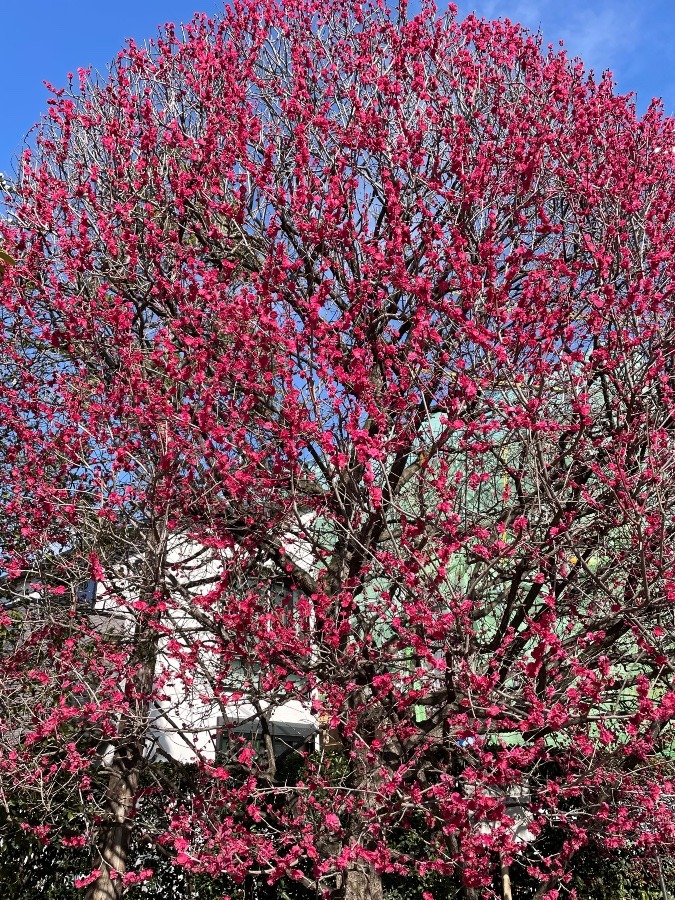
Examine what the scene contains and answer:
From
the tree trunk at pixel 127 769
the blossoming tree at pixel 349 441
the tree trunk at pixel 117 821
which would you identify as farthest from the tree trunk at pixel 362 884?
the tree trunk at pixel 117 821

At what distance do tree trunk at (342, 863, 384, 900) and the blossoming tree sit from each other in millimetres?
30

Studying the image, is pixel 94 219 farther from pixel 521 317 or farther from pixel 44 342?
pixel 521 317

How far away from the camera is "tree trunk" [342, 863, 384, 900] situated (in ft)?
22.1

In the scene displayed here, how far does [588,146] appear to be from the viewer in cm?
816

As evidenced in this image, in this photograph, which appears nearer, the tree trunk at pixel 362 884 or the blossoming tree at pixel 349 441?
the blossoming tree at pixel 349 441

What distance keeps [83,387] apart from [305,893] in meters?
6.86

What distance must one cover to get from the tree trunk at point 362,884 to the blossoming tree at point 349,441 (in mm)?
30

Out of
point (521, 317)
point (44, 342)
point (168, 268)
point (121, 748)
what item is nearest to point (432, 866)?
point (121, 748)

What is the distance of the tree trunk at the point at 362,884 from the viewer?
266 inches

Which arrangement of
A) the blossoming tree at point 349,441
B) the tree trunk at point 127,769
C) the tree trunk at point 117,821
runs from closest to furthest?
the blossoming tree at point 349,441 → the tree trunk at point 127,769 → the tree trunk at point 117,821

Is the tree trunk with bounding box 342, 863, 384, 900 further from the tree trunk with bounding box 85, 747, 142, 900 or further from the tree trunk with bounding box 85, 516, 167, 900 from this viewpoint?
the tree trunk with bounding box 85, 747, 142, 900

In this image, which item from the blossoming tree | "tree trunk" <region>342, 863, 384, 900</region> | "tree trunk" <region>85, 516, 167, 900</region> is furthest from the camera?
"tree trunk" <region>85, 516, 167, 900</region>

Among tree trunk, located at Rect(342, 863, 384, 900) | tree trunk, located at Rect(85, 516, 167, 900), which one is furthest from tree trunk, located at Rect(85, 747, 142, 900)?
tree trunk, located at Rect(342, 863, 384, 900)

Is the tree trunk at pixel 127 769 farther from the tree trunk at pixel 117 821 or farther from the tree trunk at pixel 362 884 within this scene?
the tree trunk at pixel 362 884
